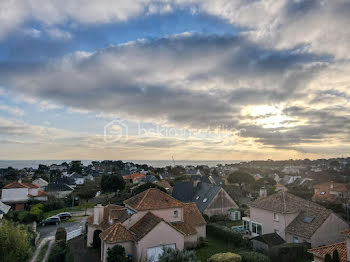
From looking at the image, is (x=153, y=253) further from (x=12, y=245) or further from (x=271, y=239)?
(x=12, y=245)

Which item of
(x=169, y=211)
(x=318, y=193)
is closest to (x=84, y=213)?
(x=169, y=211)

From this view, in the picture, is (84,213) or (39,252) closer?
(39,252)

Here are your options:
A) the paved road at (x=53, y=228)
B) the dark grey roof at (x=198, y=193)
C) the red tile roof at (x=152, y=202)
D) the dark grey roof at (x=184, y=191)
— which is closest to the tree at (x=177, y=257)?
the red tile roof at (x=152, y=202)

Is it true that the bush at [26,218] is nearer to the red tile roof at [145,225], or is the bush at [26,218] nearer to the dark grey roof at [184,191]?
the dark grey roof at [184,191]

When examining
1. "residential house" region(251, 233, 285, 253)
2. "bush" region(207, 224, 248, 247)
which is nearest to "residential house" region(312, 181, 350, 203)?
"bush" region(207, 224, 248, 247)

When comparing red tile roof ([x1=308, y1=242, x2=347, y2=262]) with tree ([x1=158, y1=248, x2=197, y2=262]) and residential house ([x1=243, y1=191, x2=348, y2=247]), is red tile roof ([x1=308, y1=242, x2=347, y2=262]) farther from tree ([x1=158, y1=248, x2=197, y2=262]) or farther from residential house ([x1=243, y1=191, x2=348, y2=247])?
tree ([x1=158, y1=248, x2=197, y2=262])

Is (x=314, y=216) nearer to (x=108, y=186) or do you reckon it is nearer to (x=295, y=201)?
(x=295, y=201)

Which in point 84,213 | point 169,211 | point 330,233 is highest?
point 169,211

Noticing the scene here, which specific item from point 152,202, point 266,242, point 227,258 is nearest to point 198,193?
point 152,202
